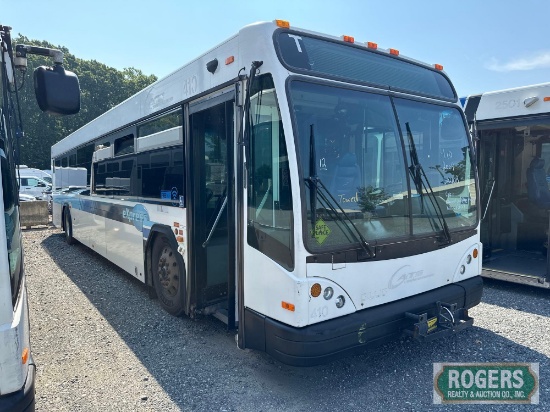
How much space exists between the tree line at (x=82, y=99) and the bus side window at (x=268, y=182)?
29502 millimetres

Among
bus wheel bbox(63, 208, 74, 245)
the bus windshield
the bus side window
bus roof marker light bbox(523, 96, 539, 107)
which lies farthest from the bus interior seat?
bus wheel bbox(63, 208, 74, 245)

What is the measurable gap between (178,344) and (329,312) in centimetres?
188

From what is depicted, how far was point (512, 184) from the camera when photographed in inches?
300

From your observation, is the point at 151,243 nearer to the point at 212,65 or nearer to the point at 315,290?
the point at 212,65

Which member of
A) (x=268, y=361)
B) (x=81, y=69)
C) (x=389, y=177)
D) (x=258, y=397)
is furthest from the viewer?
(x=81, y=69)

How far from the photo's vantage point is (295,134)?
113 inches

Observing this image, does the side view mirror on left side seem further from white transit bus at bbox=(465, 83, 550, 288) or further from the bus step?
white transit bus at bbox=(465, 83, 550, 288)

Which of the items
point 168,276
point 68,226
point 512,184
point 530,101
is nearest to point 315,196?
point 168,276

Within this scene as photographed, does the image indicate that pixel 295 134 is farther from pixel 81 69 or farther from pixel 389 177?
pixel 81 69

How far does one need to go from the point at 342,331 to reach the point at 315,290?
0.38m

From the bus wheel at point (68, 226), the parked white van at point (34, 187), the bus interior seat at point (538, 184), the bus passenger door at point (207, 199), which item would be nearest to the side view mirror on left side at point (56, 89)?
the bus passenger door at point (207, 199)

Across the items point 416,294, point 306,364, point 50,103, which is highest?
point 50,103

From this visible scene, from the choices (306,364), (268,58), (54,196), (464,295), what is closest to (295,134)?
(268,58)

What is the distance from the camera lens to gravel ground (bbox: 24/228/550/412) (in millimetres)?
3102
